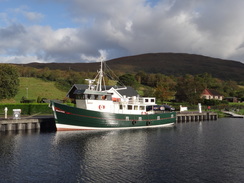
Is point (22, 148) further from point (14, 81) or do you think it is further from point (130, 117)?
point (14, 81)

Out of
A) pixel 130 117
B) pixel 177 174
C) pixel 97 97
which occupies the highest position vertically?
pixel 97 97

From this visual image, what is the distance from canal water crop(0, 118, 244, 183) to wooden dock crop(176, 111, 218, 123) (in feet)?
85.1

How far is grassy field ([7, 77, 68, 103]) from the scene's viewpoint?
86.6m

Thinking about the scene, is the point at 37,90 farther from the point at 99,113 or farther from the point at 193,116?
the point at 99,113

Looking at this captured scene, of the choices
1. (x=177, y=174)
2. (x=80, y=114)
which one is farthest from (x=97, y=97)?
(x=177, y=174)

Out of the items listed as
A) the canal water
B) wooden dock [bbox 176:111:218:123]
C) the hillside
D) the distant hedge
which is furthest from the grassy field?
the canal water

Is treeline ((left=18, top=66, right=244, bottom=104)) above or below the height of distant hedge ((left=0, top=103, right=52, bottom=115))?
above

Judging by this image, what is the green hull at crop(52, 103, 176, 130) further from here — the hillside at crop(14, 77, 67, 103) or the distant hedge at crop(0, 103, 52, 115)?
the hillside at crop(14, 77, 67, 103)

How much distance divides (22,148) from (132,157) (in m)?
12.9

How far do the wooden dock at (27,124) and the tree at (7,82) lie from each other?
3479 cm

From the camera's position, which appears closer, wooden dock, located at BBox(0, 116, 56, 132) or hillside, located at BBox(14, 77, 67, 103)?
wooden dock, located at BBox(0, 116, 56, 132)

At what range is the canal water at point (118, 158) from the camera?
859 inches

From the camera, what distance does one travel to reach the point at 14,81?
79.1 meters

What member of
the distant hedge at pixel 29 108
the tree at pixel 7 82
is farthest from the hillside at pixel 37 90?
the distant hedge at pixel 29 108
